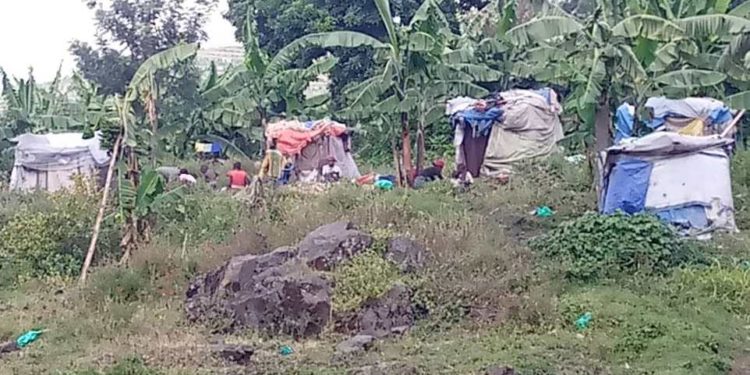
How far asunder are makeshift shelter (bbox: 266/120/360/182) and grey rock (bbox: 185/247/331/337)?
817cm

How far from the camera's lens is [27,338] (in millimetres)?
8430

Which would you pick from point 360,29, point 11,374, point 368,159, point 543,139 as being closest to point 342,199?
point 11,374

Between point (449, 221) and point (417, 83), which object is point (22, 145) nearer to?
point (417, 83)

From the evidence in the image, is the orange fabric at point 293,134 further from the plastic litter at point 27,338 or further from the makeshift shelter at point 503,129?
the plastic litter at point 27,338

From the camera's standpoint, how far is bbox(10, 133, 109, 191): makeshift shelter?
18.0 metres

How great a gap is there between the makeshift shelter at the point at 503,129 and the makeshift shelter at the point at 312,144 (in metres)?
2.40

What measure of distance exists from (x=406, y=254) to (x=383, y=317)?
3.31 feet

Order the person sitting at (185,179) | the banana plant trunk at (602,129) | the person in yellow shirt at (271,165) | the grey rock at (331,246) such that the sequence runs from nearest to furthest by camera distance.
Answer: the grey rock at (331,246)
the banana plant trunk at (602,129)
the person in yellow shirt at (271,165)
the person sitting at (185,179)

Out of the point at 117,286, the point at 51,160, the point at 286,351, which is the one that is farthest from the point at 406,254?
the point at 51,160

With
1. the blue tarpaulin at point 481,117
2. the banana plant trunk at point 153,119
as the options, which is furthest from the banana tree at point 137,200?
the blue tarpaulin at point 481,117

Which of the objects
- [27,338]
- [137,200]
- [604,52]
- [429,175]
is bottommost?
[27,338]

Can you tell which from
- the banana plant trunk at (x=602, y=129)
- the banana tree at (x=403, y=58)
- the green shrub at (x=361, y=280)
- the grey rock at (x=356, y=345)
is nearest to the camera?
the grey rock at (x=356, y=345)

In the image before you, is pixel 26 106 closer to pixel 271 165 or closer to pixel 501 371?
pixel 271 165

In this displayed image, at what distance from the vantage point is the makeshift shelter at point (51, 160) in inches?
707
